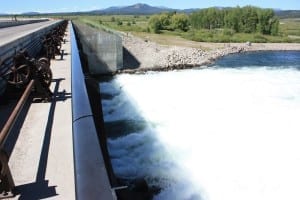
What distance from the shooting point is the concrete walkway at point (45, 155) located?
3.72 metres

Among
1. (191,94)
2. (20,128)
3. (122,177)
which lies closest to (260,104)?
(191,94)

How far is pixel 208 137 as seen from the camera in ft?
51.0

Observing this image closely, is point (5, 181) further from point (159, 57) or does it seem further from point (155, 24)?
point (155, 24)

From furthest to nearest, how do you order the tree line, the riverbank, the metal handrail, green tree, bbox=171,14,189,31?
green tree, bbox=171,14,189,31 < the tree line < the riverbank < the metal handrail

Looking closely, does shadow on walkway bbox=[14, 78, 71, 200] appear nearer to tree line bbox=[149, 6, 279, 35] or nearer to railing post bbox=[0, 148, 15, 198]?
railing post bbox=[0, 148, 15, 198]

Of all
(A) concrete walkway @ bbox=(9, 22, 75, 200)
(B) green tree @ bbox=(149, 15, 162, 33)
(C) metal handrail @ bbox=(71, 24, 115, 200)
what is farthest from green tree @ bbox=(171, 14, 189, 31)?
(C) metal handrail @ bbox=(71, 24, 115, 200)

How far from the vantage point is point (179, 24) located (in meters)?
92.2

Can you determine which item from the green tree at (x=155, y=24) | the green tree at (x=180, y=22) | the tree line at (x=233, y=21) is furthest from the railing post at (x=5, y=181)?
the green tree at (x=180, y=22)

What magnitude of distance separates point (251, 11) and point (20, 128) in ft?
302

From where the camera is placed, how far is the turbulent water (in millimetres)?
11633

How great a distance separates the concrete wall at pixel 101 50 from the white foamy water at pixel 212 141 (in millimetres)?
8520

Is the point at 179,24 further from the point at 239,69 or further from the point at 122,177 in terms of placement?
the point at 122,177

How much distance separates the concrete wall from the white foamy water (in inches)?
335

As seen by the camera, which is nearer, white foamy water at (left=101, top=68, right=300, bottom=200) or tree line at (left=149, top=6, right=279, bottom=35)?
white foamy water at (left=101, top=68, right=300, bottom=200)
